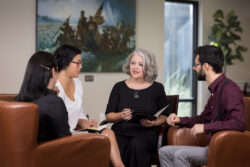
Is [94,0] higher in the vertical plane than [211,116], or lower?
higher

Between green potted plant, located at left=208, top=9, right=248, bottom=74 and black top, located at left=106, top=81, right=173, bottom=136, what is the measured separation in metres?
3.02

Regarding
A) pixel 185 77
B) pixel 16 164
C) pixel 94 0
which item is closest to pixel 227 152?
pixel 16 164

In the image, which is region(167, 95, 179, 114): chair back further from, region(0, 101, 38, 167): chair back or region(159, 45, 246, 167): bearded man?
region(0, 101, 38, 167): chair back

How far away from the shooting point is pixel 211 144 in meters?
2.62

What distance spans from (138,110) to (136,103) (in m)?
0.08

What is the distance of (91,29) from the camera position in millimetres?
Answer: 5676

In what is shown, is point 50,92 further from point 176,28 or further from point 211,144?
point 176,28

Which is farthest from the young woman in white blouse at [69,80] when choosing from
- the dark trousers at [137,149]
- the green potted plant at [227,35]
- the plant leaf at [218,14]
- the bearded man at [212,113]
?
the plant leaf at [218,14]

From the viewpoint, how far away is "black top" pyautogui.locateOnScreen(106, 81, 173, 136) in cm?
363

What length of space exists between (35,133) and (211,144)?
131cm

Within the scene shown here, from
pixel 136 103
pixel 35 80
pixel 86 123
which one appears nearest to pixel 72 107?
pixel 86 123

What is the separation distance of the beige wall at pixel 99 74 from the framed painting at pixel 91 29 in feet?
0.46

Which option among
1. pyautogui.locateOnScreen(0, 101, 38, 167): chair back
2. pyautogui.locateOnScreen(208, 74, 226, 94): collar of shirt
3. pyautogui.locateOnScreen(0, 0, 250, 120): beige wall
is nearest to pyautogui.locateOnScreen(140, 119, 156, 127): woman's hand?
pyautogui.locateOnScreen(208, 74, 226, 94): collar of shirt

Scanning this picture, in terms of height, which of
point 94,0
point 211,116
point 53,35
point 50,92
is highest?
point 94,0
